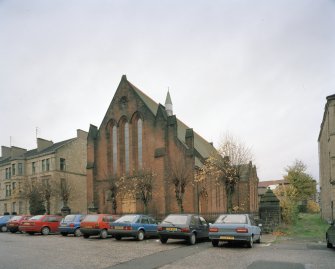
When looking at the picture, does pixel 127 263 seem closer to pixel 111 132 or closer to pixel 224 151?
pixel 224 151

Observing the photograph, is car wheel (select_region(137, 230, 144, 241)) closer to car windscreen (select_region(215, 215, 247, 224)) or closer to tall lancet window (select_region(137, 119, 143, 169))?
car windscreen (select_region(215, 215, 247, 224))

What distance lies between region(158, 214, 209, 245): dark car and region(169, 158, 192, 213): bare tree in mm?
10890

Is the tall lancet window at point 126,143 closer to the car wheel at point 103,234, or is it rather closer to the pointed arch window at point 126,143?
the pointed arch window at point 126,143

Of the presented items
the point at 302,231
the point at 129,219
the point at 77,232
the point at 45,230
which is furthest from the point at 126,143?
A: the point at 302,231

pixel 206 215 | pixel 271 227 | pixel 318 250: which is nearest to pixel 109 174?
pixel 206 215

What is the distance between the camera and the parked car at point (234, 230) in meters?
14.5

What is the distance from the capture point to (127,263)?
421 inches

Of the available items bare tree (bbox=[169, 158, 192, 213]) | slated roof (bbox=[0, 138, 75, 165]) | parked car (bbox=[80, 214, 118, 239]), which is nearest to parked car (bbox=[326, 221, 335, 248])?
parked car (bbox=[80, 214, 118, 239])

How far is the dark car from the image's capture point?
15859mm

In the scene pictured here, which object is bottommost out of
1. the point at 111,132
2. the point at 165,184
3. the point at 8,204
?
the point at 8,204

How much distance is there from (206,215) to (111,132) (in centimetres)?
1792

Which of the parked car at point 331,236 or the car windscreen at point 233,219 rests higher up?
the car windscreen at point 233,219

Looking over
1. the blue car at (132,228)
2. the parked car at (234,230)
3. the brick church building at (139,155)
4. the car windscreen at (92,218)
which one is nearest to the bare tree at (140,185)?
the brick church building at (139,155)

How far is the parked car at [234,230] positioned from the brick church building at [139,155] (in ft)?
57.6
